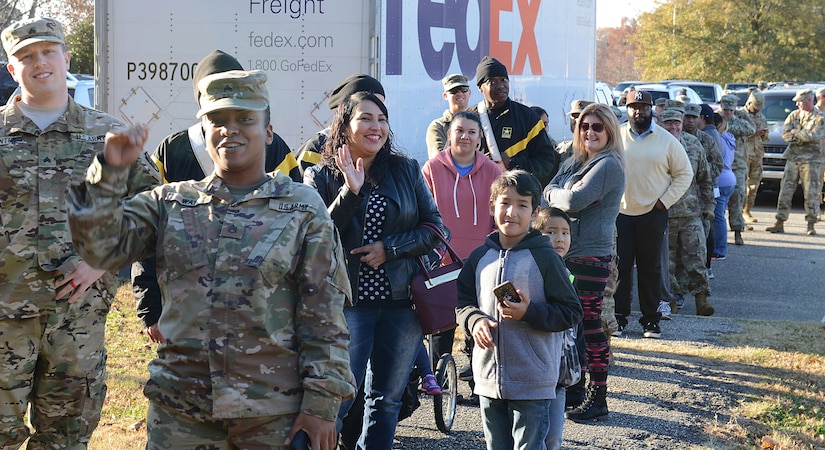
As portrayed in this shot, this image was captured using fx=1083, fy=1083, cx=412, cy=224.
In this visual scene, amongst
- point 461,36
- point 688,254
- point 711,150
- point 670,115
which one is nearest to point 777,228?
point 711,150

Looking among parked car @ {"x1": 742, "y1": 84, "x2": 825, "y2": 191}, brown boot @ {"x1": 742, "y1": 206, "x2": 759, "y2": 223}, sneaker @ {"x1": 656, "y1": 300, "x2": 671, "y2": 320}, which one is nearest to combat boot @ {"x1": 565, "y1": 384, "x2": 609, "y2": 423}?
sneaker @ {"x1": 656, "y1": 300, "x2": 671, "y2": 320}

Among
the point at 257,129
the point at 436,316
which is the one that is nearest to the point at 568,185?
the point at 436,316

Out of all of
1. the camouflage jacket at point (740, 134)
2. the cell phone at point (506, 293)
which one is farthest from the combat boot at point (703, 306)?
the cell phone at point (506, 293)

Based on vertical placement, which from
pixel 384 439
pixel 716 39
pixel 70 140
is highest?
pixel 716 39

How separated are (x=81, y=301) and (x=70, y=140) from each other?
68 centimetres

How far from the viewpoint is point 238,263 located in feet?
10.2

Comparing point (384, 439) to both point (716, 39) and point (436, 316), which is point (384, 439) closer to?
point (436, 316)

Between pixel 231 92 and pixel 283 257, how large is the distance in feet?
1.71

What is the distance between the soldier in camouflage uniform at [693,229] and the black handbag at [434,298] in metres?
6.06

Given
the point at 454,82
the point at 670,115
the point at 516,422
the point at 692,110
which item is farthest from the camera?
the point at 692,110

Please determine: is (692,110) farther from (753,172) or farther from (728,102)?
(753,172)

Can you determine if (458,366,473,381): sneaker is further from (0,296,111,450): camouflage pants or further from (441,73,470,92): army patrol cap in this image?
(0,296,111,450): camouflage pants

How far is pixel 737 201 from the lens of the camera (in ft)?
52.1

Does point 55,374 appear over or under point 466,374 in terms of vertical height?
over
